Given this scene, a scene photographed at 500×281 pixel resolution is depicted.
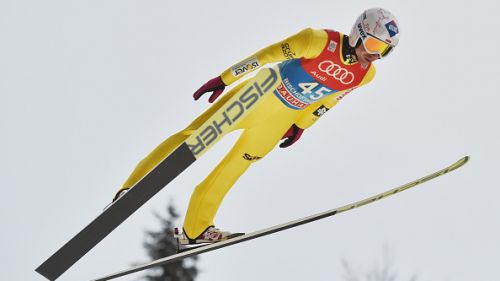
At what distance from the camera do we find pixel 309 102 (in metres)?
6.30

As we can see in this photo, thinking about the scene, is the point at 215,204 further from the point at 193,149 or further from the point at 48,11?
the point at 48,11

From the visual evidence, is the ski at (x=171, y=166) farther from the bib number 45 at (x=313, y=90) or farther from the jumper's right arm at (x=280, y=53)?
the bib number 45 at (x=313, y=90)

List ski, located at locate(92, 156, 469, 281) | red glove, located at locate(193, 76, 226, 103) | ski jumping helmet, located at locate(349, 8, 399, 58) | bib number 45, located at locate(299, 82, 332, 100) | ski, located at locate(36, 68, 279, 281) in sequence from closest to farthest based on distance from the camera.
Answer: ski, located at locate(36, 68, 279, 281)
ski jumping helmet, located at locate(349, 8, 399, 58)
red glove, located at locate(193, 76, 226, 103)
bib number 45, located at locate(299, 82, 332, 100)
ski, located at locate(92, 156, 469, 281)

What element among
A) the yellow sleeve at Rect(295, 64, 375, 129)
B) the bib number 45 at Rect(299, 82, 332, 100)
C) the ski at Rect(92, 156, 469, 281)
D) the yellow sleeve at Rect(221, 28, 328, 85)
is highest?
the yellow sleeve at Rect(221, 28, 328, 85)

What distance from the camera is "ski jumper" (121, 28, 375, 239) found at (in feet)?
19.7

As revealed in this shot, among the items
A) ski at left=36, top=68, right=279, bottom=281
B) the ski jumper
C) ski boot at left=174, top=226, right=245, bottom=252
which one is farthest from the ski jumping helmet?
ski boot at left=174, top=226, right=245, bottom=252

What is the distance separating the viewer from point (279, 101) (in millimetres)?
6301

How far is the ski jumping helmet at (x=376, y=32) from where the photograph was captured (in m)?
5.93

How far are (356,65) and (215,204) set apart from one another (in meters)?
1.38

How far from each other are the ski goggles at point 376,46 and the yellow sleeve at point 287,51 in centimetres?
27

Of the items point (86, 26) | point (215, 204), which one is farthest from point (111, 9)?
point (215, 204)

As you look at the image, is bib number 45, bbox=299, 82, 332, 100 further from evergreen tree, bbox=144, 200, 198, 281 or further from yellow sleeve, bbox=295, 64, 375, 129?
evergreen tree, bbox=144, 200, 198, 281

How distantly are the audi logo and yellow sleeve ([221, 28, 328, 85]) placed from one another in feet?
0.32

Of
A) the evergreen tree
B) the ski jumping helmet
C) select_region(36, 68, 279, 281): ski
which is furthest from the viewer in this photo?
the evergreen tree
